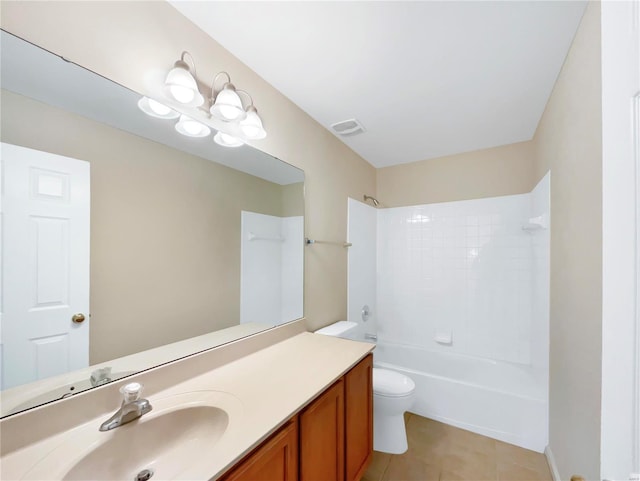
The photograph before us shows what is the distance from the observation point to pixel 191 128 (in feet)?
3.99

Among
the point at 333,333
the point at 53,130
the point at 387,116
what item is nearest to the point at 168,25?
the point at 53,130

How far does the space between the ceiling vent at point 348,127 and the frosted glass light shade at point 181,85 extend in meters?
1.28

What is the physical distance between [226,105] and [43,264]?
93cm

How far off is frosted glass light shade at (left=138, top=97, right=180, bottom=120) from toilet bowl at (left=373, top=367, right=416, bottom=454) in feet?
6.78

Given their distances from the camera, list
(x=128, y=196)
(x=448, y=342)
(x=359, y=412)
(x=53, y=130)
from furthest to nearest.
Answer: (x=448, y=342) < (x=359, y=412) < (x=128, y=196) < (x=53, y=130)

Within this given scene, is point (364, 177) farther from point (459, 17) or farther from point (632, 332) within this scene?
point (632, 332)

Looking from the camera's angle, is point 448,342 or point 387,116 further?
point 448,342

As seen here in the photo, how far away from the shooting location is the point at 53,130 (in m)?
0.82

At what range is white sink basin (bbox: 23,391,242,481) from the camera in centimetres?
68

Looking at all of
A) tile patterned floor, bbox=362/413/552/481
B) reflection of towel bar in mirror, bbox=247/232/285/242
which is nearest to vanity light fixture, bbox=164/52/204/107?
reflection of towel bar in mirror, bbox=247/232/285/242

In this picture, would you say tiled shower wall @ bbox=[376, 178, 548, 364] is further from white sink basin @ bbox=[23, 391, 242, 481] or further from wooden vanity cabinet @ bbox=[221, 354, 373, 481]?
white sink basin @ bbox=[23, 391, 242, 481]

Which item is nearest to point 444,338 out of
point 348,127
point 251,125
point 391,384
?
point 391,384

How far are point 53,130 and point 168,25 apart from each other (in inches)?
26.5

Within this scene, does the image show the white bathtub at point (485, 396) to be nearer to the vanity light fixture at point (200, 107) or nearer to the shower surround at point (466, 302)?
the shower surround at point (466, 302)
